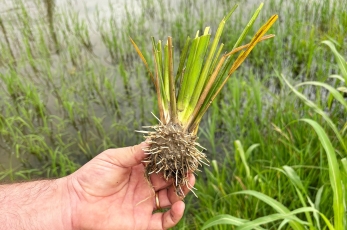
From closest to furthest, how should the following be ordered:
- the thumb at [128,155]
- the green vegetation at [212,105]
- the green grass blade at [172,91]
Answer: the green grass blade at [172,91] → the thumb at [128,155] → the green vegetation at [212,105]

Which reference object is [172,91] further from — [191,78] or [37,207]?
[37,207]

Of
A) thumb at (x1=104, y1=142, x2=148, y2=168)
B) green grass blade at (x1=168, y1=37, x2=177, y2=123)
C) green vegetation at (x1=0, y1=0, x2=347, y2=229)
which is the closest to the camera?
green grass blade at (x1=168, y1=37, x2=177, y2=123)

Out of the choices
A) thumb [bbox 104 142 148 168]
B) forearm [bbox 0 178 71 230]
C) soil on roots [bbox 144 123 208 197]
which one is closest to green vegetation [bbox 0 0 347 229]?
soil on roots [bbox 144 123 208 197]

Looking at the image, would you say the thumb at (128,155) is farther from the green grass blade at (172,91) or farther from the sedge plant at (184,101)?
the green grass blade at (172,91)

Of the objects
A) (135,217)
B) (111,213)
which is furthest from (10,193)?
(135,217)

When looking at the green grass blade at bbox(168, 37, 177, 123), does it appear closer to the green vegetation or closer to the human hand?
the human hand

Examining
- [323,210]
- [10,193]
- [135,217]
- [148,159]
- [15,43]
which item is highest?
[15,43]

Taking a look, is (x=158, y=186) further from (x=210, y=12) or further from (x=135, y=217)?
(x=210, y=12)

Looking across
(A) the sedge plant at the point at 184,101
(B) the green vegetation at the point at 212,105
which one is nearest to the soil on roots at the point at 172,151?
(A) the sedge plant at the point at 184,101
